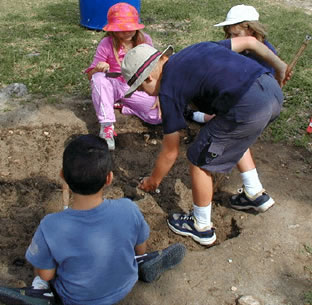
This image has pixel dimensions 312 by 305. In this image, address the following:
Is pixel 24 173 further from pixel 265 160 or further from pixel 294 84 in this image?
pixel 294 84

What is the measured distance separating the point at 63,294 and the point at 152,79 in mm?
1240

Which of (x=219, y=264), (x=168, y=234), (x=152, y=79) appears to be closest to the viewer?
(x=152, y=79)

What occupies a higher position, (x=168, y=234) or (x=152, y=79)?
(x=152, y=79)

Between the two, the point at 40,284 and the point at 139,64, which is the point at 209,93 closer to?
the point at 139,64

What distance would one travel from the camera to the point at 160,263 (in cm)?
238

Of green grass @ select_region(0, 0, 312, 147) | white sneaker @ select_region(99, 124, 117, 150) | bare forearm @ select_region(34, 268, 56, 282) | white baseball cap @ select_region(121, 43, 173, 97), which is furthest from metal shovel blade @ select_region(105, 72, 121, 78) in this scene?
bare forearm @ select_region(34, 268, 56, 282)

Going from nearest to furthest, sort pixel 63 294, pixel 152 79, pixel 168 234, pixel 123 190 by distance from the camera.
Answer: pixel 63 294 → pixel 152 79 → pixel 168 234 → pixel 123 190

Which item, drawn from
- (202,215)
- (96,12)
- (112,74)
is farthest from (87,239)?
(96,12)

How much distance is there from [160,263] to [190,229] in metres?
0.56

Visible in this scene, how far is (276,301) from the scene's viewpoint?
7.79 feet

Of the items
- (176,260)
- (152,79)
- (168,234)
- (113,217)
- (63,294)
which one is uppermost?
(152,79)

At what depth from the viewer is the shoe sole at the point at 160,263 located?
7.68ft

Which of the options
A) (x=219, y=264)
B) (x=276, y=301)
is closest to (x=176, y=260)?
(x=219, y=264)

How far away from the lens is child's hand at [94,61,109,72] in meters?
3.88
